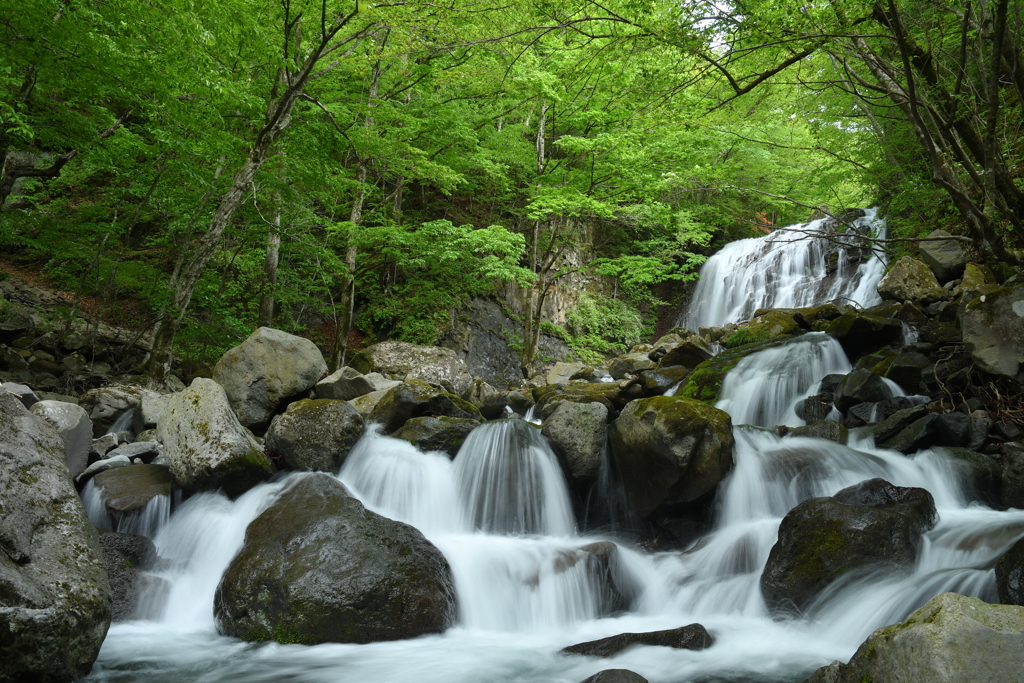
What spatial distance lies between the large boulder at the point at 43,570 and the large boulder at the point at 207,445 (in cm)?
181

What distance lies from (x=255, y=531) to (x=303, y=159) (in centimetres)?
858

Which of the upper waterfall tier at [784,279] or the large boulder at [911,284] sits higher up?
the upper waterfall tier at [784,279]

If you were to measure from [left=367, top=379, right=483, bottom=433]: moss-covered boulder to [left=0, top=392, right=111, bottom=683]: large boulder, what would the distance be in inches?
168

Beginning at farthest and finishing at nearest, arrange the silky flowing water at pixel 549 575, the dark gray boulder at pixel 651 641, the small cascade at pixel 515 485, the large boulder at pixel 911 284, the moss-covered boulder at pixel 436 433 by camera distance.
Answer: the large boulder at pixel 911 284 < the moss-covered boulder at pixel 436 433 < the small cascade at pixel 515 485 < the dark gray boulder at pixel 651 641 < the silky flowing water at pixel 549 575

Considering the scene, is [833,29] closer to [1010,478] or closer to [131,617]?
[1010,478]

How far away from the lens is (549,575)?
548cm

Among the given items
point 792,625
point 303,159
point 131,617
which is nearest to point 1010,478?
point 792,625

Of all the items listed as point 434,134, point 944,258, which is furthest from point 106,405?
point 944,258

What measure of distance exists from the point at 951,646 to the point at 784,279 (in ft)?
53.6

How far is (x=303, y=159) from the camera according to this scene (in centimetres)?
1148

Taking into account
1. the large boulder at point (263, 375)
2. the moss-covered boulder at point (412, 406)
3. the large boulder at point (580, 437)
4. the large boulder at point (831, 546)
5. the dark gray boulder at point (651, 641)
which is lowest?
the dark gray boulder at point (651, 641)

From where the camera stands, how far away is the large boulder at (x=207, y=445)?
5902 millimetres

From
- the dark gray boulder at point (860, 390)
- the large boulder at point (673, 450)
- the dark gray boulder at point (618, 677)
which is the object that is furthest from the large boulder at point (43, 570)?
the dark gray boulder at point (860, 390)

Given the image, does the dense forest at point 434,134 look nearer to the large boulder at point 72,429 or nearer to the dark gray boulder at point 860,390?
the dark gray boulder at point 860,390
